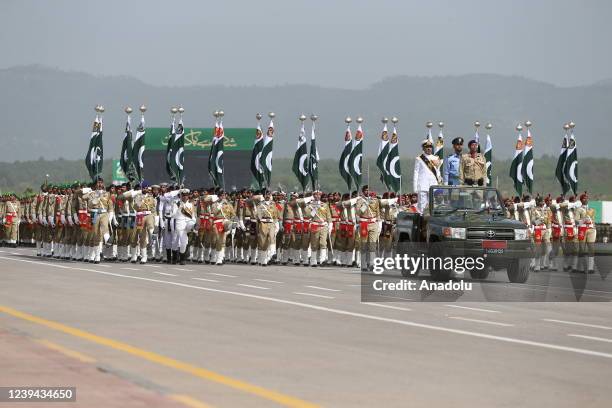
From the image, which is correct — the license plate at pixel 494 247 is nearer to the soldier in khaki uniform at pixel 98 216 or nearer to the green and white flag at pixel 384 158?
the soldier in khaki uniform at pixel 98 216

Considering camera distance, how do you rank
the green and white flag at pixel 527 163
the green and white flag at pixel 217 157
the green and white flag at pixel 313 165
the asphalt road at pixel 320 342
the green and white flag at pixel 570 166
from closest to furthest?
the asphalt road at pixel 320 342
the green and white flag at pixel 570 166
the green and white flag at pixel 527 163
the green and white flag at pixel 217 157
the green and white flag at pixel 313 165

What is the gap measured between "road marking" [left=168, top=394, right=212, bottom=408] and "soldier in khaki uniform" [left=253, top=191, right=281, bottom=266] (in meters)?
27.6

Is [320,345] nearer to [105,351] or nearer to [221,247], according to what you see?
[105,351]

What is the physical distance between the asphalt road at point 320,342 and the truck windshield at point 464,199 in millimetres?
3597

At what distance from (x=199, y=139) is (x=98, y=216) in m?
57.8

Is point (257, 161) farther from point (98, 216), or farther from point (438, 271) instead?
point (438, 271)

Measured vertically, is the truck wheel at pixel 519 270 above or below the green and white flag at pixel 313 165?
below

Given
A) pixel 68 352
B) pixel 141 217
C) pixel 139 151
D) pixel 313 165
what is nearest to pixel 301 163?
pixel 313 165

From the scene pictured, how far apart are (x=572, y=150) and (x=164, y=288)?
2060cm

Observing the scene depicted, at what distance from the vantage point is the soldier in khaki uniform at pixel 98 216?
3791 centimetres

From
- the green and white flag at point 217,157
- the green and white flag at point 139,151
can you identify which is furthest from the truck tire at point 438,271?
the green and white flag at point 139,151

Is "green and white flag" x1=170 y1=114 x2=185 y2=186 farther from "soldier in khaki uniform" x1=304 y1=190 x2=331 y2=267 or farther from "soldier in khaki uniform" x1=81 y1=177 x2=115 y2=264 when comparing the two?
"soldier in khaki uniform" x1=81 y1=177 x2=115 y2=264

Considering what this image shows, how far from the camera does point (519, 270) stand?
1142 inches

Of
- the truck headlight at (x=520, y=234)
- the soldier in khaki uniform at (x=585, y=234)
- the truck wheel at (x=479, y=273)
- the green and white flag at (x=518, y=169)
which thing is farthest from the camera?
the green and white flag at (x=518, y=169)
